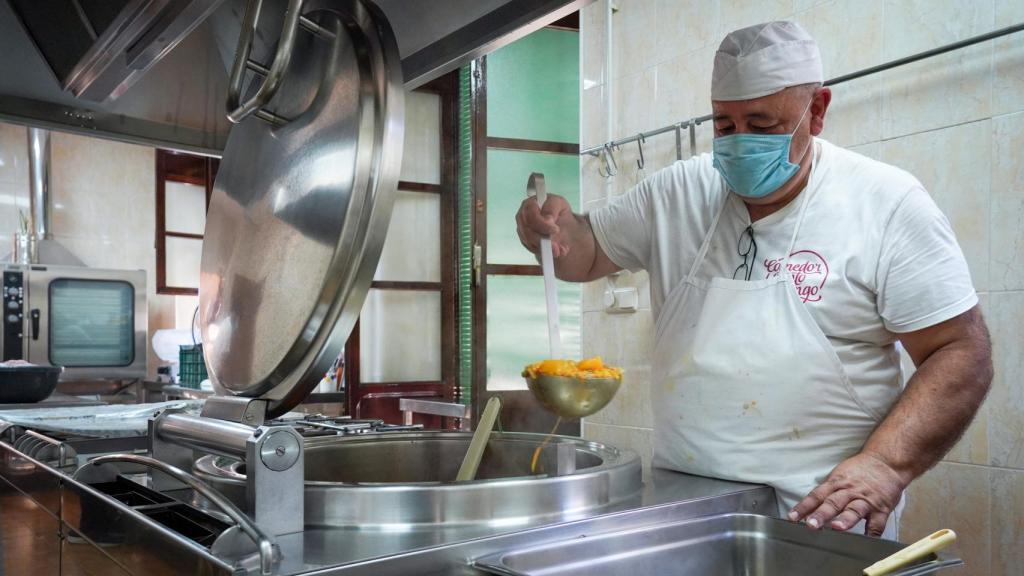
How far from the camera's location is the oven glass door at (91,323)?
5176 millimetres

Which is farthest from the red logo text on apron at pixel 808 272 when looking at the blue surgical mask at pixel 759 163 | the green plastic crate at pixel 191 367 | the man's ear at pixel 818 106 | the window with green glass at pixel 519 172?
the green plastic crate at pixel 191 367

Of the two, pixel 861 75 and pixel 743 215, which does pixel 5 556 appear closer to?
pixel 743 215

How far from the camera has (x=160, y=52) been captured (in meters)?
1.16

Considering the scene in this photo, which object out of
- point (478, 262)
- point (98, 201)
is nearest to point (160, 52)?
point (478, 262)

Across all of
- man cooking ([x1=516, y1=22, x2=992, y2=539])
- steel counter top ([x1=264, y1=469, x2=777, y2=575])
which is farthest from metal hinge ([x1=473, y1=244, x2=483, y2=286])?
steel counter top ([x1=264, y1=469, x2=777, y2=575])

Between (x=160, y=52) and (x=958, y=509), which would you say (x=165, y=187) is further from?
(x=958, y=509)

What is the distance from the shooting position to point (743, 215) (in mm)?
1397

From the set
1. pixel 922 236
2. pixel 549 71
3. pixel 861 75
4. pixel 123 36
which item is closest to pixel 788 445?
pixel 922 236

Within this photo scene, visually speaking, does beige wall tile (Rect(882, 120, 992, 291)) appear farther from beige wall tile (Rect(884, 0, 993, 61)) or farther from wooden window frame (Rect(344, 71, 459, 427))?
wooden window frame (Rect(344, 71, 459, 427))

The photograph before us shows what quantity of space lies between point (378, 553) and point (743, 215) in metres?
0.98

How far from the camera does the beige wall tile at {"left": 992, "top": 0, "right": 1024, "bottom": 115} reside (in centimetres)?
203

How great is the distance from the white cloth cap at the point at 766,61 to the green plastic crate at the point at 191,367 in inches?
162

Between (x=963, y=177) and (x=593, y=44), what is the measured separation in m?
1.70

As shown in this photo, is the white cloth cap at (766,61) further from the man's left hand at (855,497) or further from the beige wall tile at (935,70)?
the beige wall tile at (935,70)
